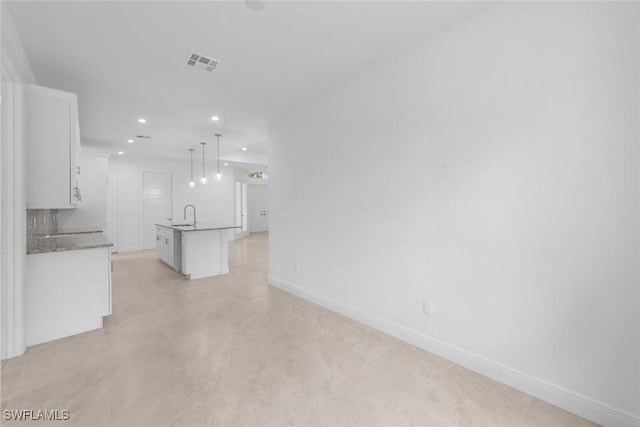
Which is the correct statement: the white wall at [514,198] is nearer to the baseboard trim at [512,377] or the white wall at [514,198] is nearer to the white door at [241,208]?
the baseboard trim at [512,377]

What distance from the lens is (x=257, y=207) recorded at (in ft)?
Answer: 40.7

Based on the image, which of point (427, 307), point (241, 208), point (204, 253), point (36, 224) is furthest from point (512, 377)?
point (241, 208)

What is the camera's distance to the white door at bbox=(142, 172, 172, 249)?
25.2 feet

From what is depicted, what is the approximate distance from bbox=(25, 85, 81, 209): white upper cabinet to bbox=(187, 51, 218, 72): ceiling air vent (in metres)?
1.24

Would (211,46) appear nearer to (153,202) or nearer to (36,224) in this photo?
(36,224)

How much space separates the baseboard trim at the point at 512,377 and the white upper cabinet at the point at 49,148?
330cm

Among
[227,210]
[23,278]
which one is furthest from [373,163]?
[227,210]

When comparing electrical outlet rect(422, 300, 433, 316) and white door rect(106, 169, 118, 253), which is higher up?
white door rect(106, 169, 118, 253)

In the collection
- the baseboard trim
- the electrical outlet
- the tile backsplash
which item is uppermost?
the tile backsplash

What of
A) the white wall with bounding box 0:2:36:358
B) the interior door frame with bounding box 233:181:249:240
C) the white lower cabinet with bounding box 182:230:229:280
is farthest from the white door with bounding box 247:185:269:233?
the white wall with bounding box 0:2:36:358

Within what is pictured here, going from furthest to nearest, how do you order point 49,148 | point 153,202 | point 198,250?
point 153,202 < point 198,250 < point 49,148

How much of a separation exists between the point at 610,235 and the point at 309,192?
2832 mm

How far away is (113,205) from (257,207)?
5880 millimetres
